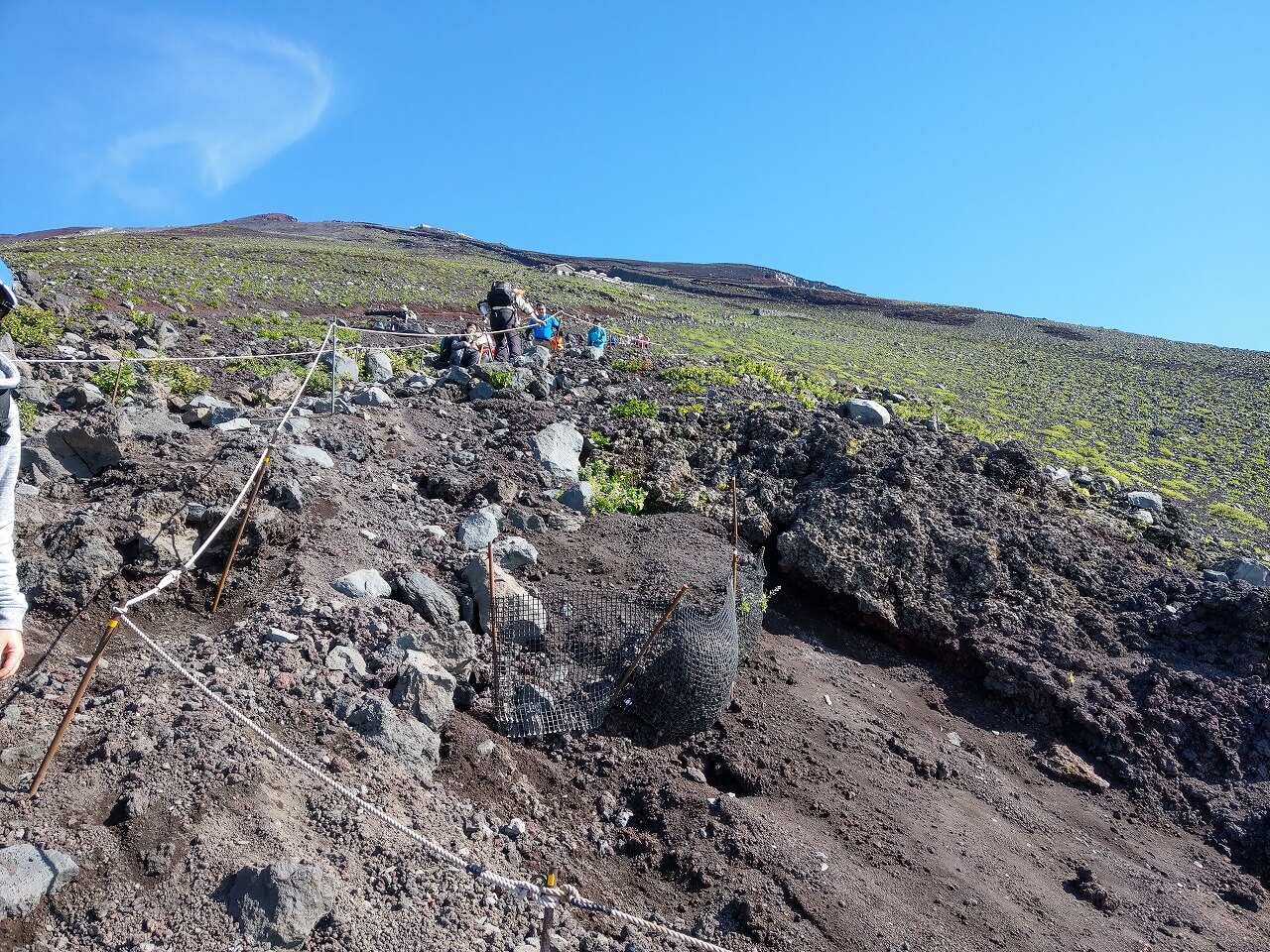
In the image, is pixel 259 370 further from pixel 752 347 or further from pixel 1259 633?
pixel 752 347

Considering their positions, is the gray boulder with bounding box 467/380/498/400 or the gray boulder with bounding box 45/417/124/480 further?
the gray boulder with bounding box 467/380/498/400

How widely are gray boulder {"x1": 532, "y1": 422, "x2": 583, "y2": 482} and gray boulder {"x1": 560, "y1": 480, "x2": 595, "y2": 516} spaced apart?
11.9 inches

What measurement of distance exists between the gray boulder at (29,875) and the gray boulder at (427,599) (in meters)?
2.57

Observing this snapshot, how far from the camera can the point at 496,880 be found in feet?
9.09

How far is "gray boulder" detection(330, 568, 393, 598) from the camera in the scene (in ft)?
16.9

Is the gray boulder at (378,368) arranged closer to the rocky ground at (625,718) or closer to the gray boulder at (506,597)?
the rocky ground at (625,718)

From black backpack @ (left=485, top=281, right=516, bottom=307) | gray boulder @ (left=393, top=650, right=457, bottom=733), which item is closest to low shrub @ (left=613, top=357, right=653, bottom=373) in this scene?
black backpack @ (left=485, top=281, right=516, bottom=307)

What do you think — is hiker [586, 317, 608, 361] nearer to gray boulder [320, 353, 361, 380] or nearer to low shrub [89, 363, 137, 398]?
gray boulder [320, 353, 361, 380]

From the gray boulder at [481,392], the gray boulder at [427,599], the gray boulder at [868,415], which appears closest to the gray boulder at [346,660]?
the gray boulder at [427,599]

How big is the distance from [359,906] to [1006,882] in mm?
3624

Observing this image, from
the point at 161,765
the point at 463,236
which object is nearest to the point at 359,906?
the point at 161,765

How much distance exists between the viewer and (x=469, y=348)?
12164 millimetres

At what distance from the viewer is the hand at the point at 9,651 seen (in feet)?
9.34

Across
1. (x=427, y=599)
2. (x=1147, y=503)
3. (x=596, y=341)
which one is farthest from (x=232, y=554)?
(x=596, y=341)
